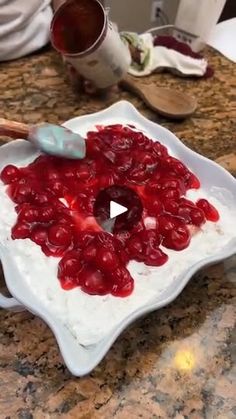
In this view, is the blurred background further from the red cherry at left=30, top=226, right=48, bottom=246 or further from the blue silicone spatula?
the red cherry at left=30, top=226, right=48, bottom=246

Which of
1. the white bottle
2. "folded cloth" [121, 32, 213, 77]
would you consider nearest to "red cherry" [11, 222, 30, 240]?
"folded cloth" [121, 32, 213, 77]

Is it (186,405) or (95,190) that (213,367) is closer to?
(186,405)

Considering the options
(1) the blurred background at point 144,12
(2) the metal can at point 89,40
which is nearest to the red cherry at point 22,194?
(2) the metal can at point 89,40

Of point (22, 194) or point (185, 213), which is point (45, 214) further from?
point (185, 213)

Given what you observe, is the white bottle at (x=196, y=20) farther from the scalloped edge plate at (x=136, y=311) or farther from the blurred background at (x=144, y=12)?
the blurred background at (x=144, y=12)

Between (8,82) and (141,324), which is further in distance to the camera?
(8,82)

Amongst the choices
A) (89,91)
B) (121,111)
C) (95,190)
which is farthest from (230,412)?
(89,91)
